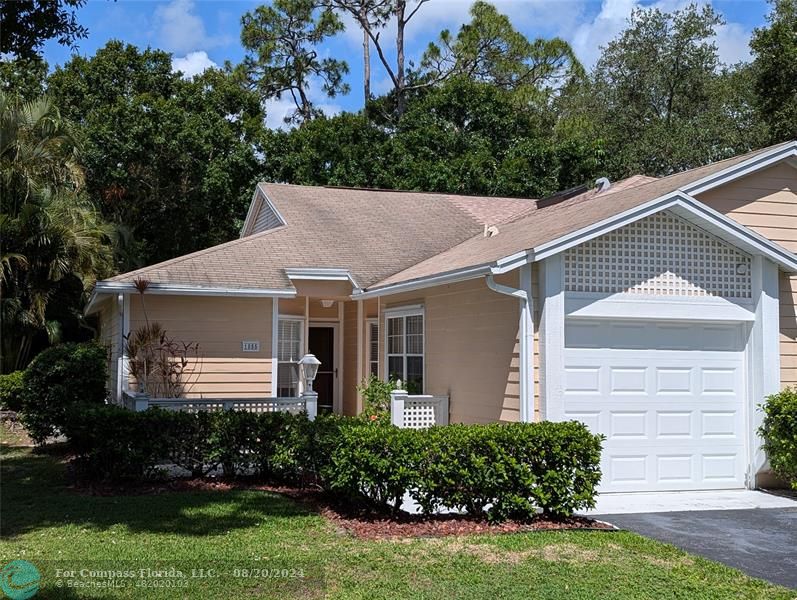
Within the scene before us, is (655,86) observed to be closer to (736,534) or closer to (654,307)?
(654,307)

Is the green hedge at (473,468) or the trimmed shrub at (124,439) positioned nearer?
the green hedge at (473,468)

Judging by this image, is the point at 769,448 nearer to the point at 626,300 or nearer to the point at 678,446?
the point at 678,446

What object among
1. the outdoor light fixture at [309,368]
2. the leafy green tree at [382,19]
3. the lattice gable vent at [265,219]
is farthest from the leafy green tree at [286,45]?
the outdoor light fixture at [309,368]

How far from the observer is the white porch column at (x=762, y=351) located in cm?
1091

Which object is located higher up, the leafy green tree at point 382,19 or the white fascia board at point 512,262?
the leafy green tree at point 382,19

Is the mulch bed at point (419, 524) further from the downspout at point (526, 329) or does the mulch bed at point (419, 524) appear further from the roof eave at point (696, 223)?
the roof eave at point (696, 223)

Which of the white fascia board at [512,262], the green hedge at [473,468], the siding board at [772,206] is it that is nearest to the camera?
the green hedge at [473,468]

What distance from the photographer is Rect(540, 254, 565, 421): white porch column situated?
10.1 m

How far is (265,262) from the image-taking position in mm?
15516

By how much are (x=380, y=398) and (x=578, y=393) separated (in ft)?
15.1

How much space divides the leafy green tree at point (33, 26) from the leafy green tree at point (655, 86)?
1028 inches

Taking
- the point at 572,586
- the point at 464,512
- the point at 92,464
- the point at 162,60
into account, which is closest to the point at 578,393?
the point at 464,512

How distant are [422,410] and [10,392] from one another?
1049 centimetres

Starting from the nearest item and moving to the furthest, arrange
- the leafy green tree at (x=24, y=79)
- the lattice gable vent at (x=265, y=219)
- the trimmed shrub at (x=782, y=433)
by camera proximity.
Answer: the trimmed shrub at (x=782, y=433), the lattice gable vent at (x=265, y=219), the leafy green tree at (x=24, y=79)
